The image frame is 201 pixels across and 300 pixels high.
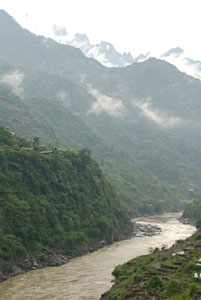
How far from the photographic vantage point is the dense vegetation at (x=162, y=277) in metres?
66.4

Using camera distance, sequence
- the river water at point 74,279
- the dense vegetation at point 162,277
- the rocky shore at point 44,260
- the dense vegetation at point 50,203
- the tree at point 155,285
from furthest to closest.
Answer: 1. the dense vegetation at point 50,203
2. the rocky shore at point 44,260
3. the river water at point 74,279
4. the tree at point 155,285
5. the dense vegetation at point 162,277

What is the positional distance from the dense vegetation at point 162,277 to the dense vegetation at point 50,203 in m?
25.7

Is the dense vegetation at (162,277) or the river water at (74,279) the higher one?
the dense vegetation at (162,277)

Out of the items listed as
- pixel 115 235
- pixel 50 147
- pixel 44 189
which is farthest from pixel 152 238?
pixel 50 147

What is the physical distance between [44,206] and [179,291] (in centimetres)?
6207

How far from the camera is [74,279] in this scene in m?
93.5

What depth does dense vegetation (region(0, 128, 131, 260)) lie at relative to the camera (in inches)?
4264

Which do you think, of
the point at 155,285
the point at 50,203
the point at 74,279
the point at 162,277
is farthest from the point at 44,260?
the point at 155,285

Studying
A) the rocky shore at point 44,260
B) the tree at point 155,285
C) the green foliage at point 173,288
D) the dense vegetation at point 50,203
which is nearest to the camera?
the green foliage at point 173,288

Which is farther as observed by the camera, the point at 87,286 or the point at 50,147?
the point at 50,147

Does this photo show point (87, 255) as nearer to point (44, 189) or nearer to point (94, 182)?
point (44, 189)

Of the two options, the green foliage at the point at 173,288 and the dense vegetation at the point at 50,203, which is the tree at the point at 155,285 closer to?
the green foliage at the point at 173,288

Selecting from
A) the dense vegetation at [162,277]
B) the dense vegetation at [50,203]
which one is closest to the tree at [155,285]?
the dense vegetation at [162,277]

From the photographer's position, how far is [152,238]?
146375 millimetres
